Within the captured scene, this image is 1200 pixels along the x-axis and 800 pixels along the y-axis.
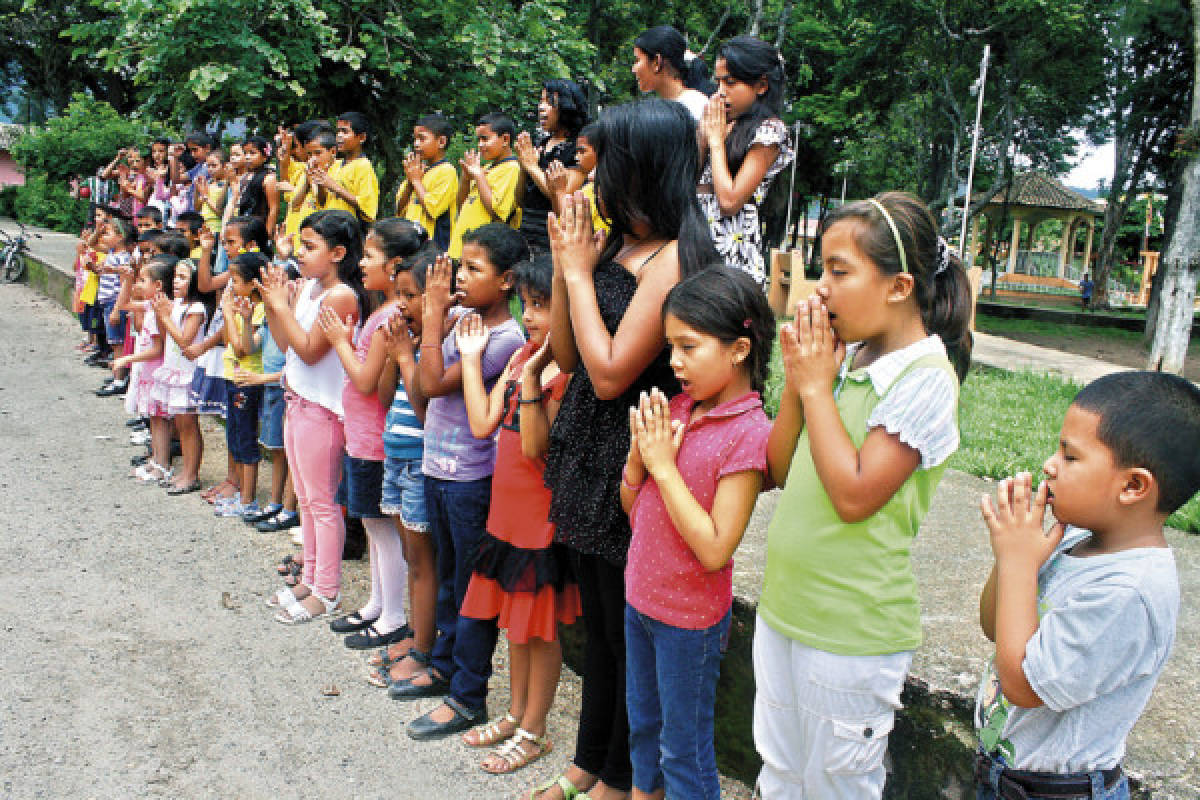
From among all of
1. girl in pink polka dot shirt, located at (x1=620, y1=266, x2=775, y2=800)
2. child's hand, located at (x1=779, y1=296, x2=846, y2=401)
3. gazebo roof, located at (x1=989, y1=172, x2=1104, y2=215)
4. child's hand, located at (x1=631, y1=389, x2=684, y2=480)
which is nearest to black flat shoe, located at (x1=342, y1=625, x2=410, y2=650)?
girl in pink polka dot shirt, located at (x1=620, y1=266, x2=775, y2=800)

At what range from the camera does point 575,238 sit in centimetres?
243

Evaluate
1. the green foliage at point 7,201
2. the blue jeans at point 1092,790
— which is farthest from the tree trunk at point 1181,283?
the green foliage at point 7,201

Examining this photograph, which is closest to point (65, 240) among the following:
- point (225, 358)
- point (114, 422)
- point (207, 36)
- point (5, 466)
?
point (207, 36)

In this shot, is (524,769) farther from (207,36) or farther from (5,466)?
(207,36)

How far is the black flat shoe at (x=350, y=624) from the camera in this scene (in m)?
4.02

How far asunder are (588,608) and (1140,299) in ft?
135

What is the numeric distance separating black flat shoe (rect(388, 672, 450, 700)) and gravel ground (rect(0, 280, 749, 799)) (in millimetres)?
45

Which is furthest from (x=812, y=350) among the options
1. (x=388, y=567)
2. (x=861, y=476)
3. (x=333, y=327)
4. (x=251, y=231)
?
(x=251, y=231)

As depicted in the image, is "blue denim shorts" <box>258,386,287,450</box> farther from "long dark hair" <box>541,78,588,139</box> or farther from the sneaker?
"long dark hair" <box>541,78,588,139</box>

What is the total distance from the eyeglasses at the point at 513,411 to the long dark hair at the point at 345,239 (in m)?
1.46

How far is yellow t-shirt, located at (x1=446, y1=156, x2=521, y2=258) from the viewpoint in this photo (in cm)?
559

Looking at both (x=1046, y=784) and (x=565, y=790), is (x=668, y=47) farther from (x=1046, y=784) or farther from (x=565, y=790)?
(x=1046, y=784)

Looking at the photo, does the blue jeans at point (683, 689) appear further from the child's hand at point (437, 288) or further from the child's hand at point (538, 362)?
the child's hand at point (437, 288)

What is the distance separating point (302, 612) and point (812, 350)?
2990 mm
